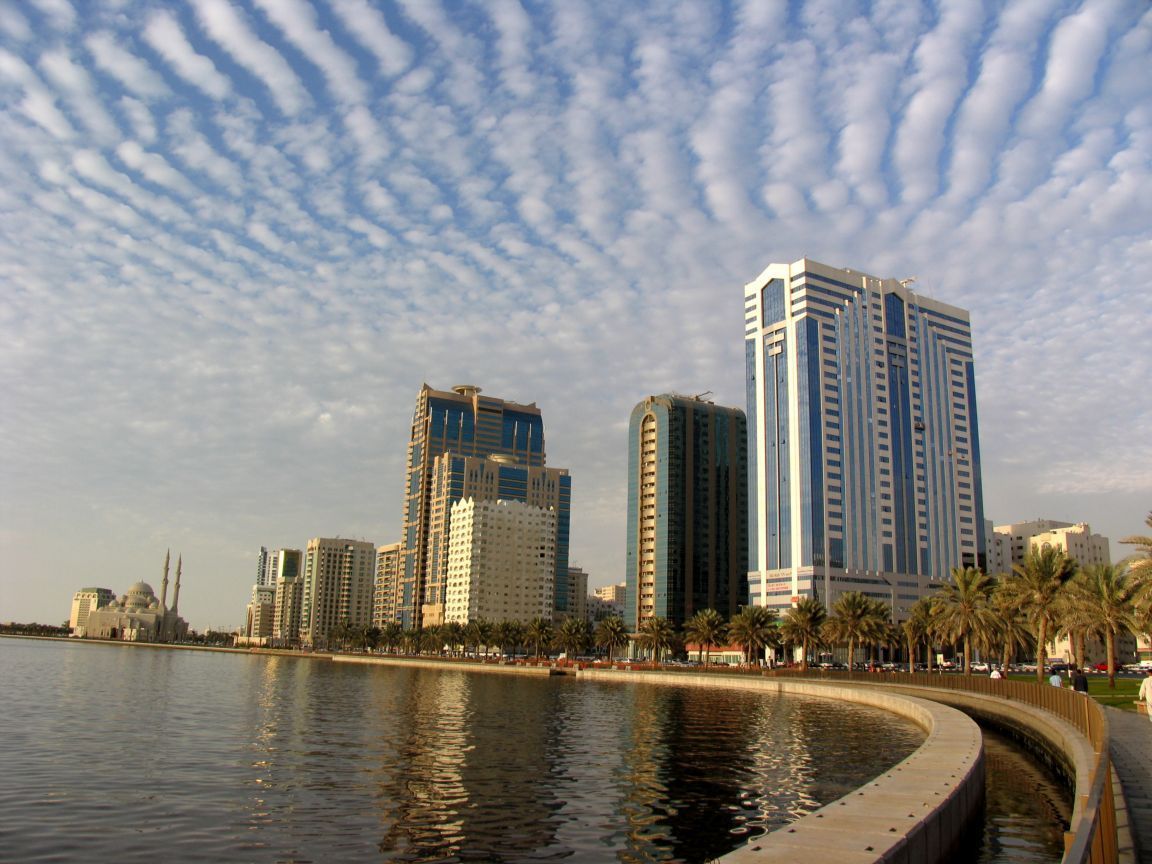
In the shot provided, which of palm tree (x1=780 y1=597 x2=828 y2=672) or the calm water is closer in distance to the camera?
the calm water

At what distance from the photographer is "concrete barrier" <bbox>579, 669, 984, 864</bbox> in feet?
53.8

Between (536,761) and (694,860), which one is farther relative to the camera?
(536,761)

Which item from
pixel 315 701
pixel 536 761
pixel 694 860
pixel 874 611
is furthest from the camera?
pixel 874 611

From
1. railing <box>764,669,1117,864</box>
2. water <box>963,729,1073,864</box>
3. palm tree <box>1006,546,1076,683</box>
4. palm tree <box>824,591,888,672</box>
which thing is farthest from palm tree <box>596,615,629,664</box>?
water <box>963,729,1073,864</box>

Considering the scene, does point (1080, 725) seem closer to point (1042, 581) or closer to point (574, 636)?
point (1042, 581)

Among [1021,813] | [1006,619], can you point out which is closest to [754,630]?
[1006,619]

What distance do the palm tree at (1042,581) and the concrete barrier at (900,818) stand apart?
46950mm

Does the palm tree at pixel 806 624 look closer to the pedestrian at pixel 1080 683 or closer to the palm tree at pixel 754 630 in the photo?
the palm tree at pixel 754 630

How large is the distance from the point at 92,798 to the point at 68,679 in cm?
8593

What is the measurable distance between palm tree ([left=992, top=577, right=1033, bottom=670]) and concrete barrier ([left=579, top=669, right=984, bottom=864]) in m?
56.3

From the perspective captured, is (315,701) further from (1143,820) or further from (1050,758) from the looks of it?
(1143,820)

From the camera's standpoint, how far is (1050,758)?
39188mm

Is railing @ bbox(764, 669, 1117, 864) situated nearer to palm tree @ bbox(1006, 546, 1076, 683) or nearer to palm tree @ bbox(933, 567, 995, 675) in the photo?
palm tree @ bbox(933, 567, 995, 675)

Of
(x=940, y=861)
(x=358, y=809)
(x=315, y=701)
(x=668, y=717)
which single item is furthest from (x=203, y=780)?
(x=315, y=701)
